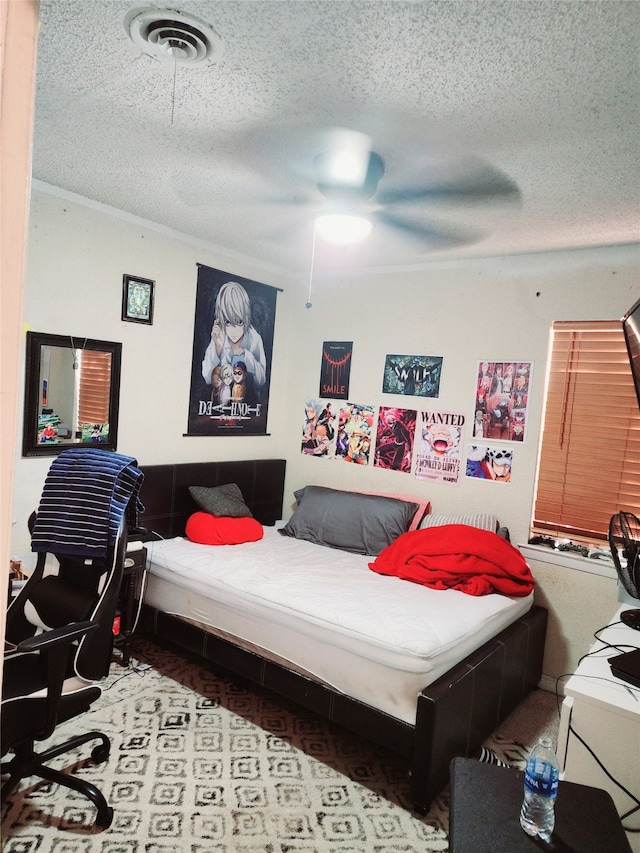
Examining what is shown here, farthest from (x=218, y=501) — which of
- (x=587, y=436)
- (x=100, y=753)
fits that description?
(x=587, y=436)

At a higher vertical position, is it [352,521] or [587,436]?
[587,436]

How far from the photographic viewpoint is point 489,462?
3674 mm

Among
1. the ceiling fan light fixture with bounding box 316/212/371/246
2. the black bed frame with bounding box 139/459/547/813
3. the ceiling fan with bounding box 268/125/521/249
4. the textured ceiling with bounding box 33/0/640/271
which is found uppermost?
the textured ceiling with bounding box 33/0/640/271

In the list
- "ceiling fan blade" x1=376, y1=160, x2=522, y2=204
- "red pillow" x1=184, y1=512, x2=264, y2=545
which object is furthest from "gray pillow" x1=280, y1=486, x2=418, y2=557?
"ceiling fan blade" x1=376, y1=160, x2=522, y2=204

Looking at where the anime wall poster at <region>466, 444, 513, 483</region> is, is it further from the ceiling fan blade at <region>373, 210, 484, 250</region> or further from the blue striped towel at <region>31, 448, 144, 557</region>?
the blue striped towel at <region>31, 448, 144, 557</region>

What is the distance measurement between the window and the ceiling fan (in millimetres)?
1198

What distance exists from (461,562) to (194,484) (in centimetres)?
192

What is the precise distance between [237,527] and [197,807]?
1764 millimetres

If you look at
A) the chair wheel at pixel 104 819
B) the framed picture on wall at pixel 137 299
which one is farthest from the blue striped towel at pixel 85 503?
the framed picture on wall at pixel 137 299

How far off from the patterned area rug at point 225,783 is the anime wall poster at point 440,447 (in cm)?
154

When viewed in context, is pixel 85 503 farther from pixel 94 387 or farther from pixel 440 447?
pixel 440 447

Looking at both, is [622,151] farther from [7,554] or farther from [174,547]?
[174,547]

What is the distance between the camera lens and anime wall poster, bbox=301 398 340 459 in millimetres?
4438

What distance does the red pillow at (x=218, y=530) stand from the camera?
141 inches
